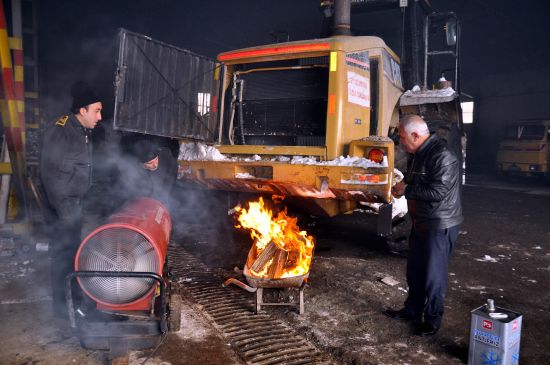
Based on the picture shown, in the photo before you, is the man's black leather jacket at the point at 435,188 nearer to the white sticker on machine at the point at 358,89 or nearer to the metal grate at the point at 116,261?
the white sticker on machine at the point at 358,89

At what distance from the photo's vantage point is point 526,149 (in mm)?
16562

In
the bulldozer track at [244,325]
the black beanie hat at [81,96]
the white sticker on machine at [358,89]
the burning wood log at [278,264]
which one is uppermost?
the white sticker on machine at [358,89]

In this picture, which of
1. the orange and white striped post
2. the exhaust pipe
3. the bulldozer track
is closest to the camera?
the bulldozer track

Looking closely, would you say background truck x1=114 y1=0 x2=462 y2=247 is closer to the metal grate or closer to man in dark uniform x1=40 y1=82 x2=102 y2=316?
man in dark uniform x1=40 y1=82 x2=102 y2=316

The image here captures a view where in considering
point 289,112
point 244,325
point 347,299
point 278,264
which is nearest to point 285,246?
point 278,264

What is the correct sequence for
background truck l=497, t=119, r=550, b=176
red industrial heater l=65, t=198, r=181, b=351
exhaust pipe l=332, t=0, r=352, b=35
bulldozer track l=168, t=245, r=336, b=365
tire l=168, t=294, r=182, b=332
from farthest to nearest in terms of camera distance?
A: background truck l=497, t=119, r=550, b=176
exhaust pipe l=332, t=0, r=352, b=35
tire l=168, t=294, r=182, b=332
bulldozer track l=168, t=245, r=336, b=365
red industrial heater l=65, t=198, r=181, b=351

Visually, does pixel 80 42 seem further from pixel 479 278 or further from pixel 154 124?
pixel 479 278

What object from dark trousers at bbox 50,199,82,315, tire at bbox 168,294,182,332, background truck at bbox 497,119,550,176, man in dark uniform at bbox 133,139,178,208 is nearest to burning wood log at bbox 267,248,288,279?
tire at bbox 168,294,182,332

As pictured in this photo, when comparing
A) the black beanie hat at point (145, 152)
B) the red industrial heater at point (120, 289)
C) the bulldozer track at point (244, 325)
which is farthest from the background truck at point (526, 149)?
the red industrial heater at point (120, 289)

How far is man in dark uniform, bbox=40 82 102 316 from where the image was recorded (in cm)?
364

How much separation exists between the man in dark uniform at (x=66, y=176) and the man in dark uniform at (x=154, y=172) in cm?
80

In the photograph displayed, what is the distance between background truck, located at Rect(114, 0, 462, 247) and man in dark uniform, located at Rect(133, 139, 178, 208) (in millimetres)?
662

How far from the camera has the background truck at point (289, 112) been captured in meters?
5.13

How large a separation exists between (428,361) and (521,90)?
22.6 metres
